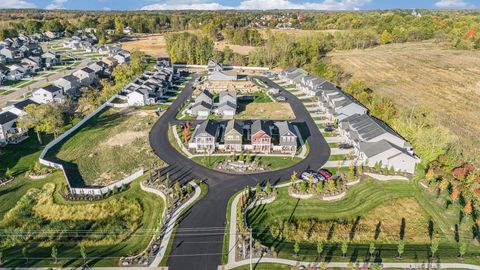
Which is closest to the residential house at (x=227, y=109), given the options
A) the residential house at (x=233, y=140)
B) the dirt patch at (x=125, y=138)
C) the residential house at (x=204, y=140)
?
the residential house at (x=204, y=140)

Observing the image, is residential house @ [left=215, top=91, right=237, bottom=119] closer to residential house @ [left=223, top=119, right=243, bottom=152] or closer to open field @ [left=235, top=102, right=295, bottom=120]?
open field @ [left=235, top=102, right=295, bottom=120]

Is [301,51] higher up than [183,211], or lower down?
higher up

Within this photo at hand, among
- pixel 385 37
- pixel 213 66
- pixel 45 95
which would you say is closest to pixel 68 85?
pixel 45 95

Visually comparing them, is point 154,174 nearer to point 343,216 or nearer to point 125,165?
point 125,165

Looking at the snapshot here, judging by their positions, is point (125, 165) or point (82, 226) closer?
point (82, 226)

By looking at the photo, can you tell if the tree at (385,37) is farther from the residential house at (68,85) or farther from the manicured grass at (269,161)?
the residential house at (68,85)

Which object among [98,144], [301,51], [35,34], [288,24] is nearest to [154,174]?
[98,144]
